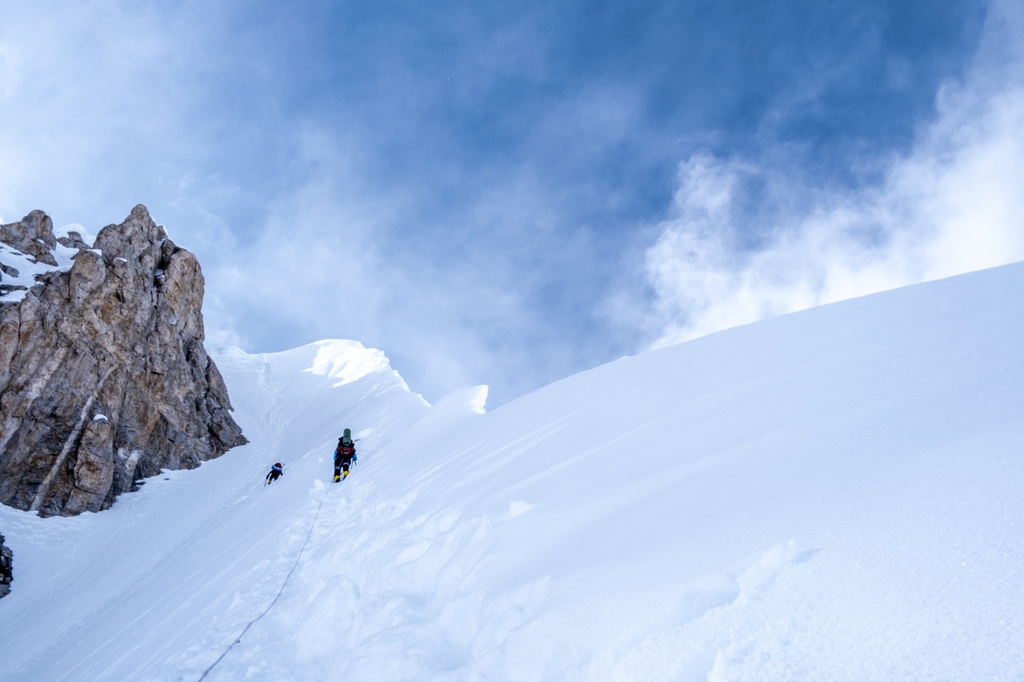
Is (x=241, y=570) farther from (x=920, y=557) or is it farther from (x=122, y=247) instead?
(x=122, y=247)

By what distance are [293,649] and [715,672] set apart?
4947mm

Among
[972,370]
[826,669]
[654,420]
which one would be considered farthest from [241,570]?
[972,370]

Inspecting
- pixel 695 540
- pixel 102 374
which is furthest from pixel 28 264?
pixel 695 540

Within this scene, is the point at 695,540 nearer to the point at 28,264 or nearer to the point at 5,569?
the point at 5,569

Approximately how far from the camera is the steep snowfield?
2008mm

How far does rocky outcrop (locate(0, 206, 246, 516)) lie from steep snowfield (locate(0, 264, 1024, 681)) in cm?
1768

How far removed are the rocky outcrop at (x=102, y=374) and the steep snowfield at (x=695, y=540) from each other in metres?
17.7

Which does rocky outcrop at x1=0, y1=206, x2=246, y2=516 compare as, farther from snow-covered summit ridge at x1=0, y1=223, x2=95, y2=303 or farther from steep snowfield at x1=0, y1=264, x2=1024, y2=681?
steep snowfield at x1=0, y1=264, x2=1024, y2=681

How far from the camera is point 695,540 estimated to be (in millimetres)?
A: 3023

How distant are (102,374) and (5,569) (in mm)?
12820

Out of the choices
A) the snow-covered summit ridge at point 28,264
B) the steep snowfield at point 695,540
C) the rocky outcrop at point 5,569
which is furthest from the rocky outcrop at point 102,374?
the steep snowfield at point 695,540

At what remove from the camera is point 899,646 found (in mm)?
1759

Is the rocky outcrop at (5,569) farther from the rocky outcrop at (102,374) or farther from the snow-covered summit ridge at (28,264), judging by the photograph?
the snow-covered summit ridge at (28,264)

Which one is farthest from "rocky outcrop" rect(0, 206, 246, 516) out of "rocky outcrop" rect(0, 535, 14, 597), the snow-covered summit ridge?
"rocky outcrop" rect(0, 535, 14, 597)
